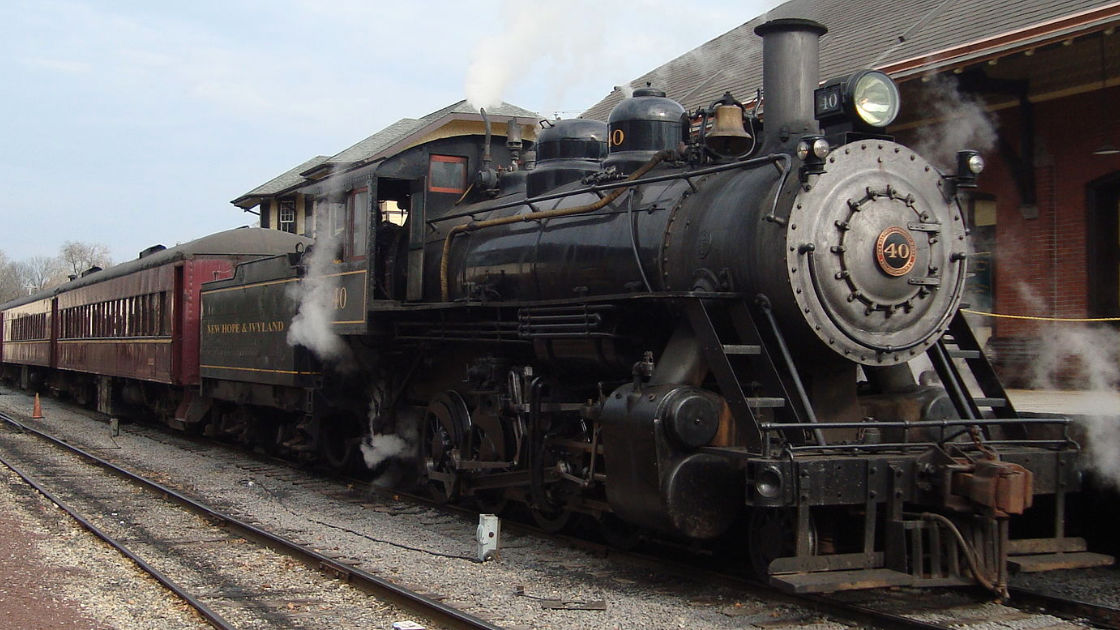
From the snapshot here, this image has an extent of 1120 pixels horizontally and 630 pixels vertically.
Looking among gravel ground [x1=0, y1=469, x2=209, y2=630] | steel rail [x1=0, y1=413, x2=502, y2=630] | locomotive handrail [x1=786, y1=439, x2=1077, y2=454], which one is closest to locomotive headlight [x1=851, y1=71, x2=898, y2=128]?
locomotive handrail [x1=786, y1=439, x2=1077, y2=454]

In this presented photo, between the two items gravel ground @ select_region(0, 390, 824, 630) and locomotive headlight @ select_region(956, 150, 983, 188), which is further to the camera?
locomotive headlight @ select_region(956, 150, 983, 188)

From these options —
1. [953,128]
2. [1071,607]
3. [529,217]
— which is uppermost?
[953,128]

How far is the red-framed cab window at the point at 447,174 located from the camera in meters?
9.06

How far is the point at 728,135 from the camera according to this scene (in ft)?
21.5

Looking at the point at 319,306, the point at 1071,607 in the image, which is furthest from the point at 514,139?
the point at 1071,607

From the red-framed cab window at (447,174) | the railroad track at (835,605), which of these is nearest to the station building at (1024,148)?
the red-framed cab window at (447,174)

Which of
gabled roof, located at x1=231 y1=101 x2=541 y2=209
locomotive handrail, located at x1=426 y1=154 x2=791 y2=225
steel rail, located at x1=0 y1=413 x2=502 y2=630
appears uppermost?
gabled roof, located at x1=231 y1=101 x2=541 y2=209

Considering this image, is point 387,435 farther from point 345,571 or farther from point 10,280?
point 10,280

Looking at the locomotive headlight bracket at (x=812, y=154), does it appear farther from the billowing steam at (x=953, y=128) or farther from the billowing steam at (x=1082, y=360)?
the billowing steam at (x=953, y=128)

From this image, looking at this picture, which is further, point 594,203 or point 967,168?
point 594,203

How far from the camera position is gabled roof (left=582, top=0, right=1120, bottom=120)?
8.47 metres

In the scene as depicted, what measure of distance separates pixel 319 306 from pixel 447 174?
76.6 inches

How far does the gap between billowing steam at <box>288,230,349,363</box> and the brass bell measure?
4.35 meters

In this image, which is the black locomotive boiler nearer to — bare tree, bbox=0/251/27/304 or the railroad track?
the railroad track
